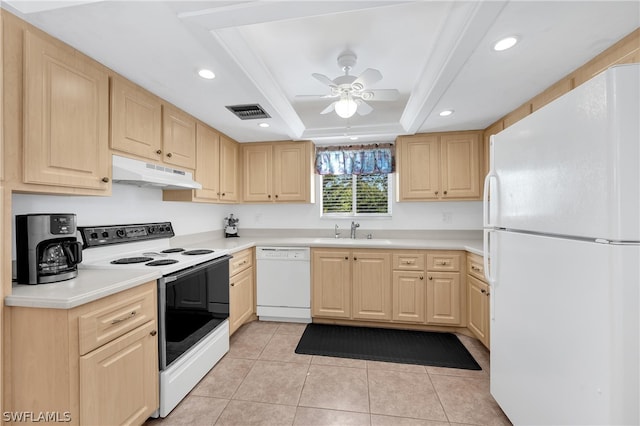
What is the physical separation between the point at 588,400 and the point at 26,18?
2939 mm

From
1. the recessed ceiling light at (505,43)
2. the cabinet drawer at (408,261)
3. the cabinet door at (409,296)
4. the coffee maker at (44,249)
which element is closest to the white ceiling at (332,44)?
the recessed ceiling light at (505,43)

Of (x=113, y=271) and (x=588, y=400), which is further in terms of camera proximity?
(x=113, y=271)

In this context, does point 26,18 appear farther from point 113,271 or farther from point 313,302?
point 313,302

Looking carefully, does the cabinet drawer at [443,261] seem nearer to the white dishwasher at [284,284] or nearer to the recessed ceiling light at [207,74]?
the white dishwasher at [284,284]

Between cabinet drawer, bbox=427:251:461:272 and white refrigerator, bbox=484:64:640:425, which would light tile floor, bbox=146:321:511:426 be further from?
cabinet drawer, bbox=427:251:461:272

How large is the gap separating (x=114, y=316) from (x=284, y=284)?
187 centimetres

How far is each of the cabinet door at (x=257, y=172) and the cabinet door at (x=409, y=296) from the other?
1.92 m

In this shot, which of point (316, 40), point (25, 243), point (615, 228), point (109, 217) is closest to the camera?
point (615, 228)

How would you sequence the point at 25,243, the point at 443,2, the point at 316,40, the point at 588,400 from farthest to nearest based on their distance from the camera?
1. the point at 316,40
2. the point at 443,2
3. the point at 25,243
4. the point at 588,400

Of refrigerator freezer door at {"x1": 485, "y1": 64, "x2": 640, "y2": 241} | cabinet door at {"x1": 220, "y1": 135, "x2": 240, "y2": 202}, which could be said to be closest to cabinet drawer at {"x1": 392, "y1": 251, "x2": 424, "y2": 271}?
refrigerator freezer door at {"x1": 485, "y1": 64, "x2": 640, "y2": 241}

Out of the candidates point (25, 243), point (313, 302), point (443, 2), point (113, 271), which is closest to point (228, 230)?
point (313, 302)

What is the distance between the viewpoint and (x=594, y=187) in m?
0.95

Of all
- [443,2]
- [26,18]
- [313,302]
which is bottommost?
[313,302]

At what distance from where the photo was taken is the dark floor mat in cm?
232
